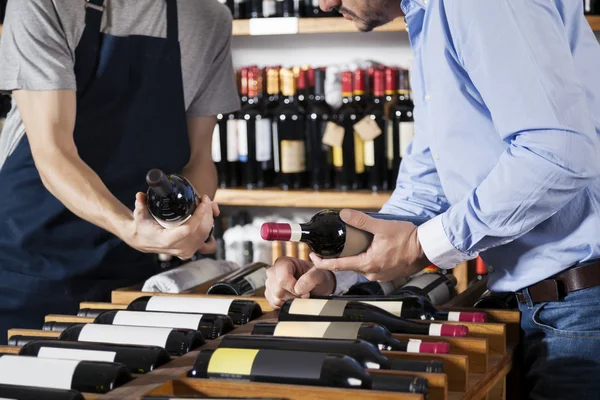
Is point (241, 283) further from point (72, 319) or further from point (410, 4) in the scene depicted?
point (410, 4)

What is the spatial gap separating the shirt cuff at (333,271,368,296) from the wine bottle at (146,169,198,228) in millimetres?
306

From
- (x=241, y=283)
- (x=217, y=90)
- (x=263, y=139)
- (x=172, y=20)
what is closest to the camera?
(x=241, y=283)

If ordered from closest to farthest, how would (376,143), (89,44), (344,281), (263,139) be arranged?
(344,281) < (89,44) < (376,143) < (263,139)

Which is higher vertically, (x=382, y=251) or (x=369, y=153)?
(x=369, y=153)

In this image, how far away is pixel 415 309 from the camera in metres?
→ 1.42

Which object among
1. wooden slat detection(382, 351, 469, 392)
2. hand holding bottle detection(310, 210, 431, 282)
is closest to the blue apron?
hand holding bottle detection(310, 210, 431, 282)

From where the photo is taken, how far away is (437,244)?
136 cm

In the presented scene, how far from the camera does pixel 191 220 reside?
161 cm

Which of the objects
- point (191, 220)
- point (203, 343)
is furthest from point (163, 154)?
point (203, 343)

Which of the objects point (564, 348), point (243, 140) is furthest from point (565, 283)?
point (243, 140)

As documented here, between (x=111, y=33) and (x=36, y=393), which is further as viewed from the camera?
(x=111, y=33)

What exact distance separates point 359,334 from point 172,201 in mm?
480

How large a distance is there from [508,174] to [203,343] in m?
0.54

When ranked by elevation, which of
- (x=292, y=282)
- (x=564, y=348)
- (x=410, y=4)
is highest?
(x=410, y=4)
